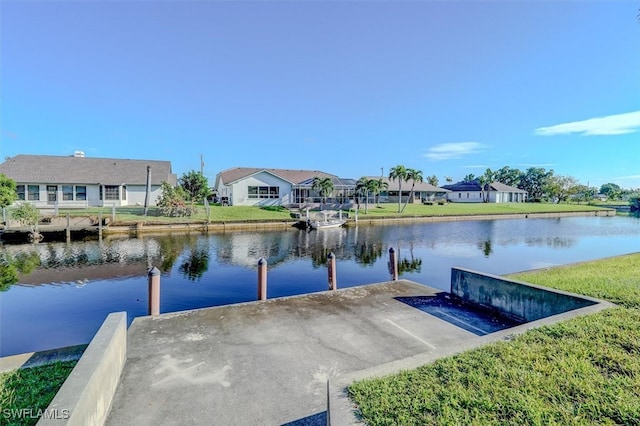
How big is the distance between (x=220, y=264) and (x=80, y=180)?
25.9 meters

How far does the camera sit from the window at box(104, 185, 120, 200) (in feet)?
111

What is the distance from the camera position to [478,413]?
289cm

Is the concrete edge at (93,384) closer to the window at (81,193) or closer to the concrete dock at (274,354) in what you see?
the concrete dock at (274,354)

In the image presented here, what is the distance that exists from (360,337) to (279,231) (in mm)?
23008

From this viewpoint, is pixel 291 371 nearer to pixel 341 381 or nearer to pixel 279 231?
pixel 341 381

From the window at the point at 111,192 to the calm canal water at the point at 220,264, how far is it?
542 inches

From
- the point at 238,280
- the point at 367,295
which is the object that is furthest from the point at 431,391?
the point at 238,280

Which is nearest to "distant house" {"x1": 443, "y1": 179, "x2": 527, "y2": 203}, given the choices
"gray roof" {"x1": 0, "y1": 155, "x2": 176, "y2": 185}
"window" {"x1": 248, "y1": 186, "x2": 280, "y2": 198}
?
"window" {"x1": 248, "y1": 186, "x2": 280, "y2": 198}

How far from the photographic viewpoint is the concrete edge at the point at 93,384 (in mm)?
2777

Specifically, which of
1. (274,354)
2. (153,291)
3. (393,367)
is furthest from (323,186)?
(393,367)

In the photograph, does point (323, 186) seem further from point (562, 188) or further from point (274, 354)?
point (562, 188)

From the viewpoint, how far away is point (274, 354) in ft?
17.4

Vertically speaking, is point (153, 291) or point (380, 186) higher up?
point (380, 186)

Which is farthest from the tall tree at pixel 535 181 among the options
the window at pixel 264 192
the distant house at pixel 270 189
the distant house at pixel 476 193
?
the window at pixel 264 192
